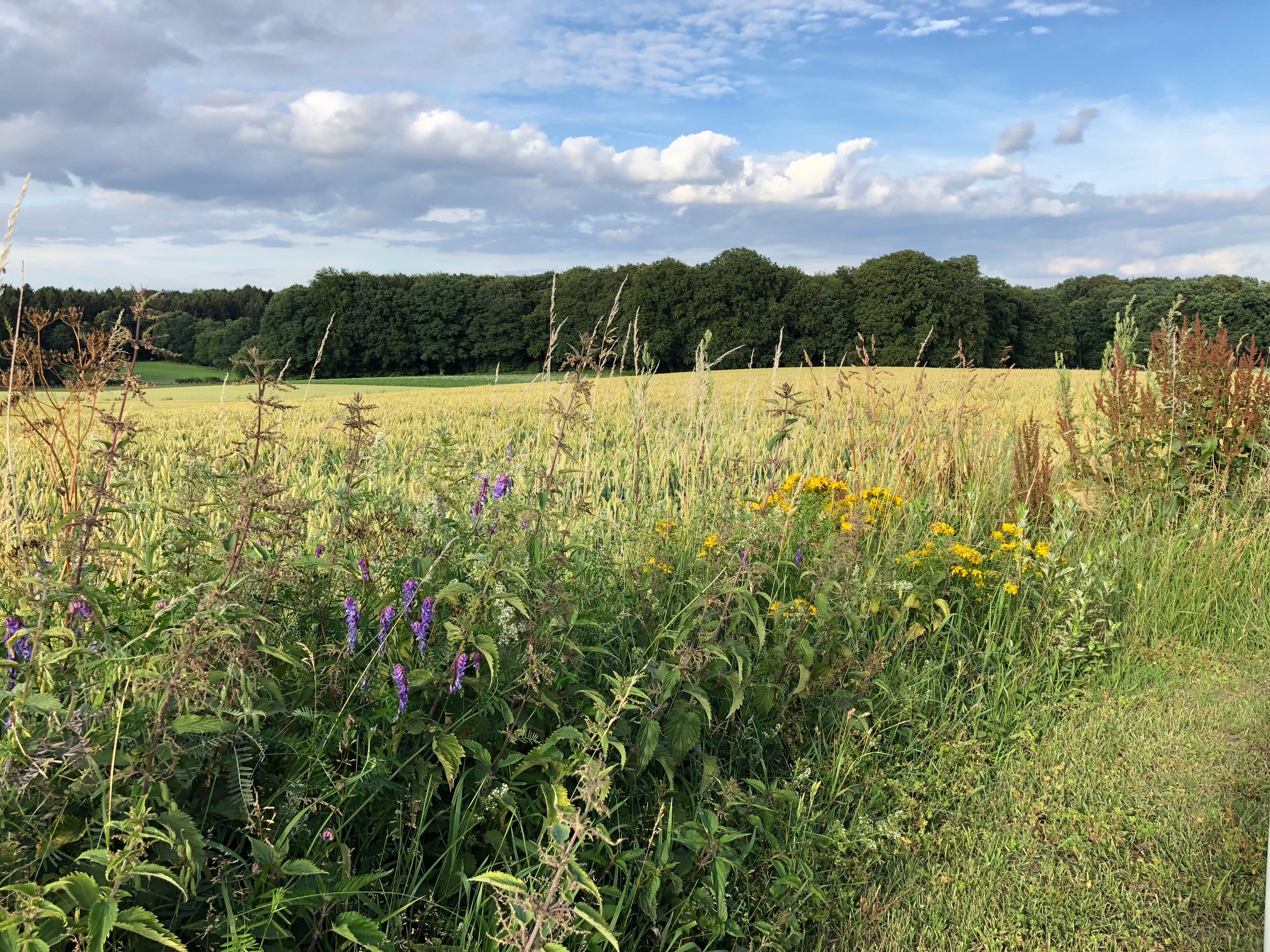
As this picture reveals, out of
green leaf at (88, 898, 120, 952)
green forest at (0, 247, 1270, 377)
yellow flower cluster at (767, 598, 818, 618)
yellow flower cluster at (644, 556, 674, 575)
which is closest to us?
green leaf at (88, 898, 120, 952)

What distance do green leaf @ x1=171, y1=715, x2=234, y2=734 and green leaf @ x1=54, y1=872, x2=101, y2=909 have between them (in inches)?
11.5

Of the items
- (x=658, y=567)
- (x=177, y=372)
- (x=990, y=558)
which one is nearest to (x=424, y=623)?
(x=658, y=567)

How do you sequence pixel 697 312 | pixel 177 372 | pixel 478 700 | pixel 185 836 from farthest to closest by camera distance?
pixel 697 312 → pixel 177 372 → pixel 478 700 → pixel 185 836

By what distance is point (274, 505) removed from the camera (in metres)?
2.17

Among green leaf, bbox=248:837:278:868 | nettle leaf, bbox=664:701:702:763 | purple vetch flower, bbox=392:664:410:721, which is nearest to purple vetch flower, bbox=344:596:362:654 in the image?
purple vetch flower, bbox=392:664:410:721

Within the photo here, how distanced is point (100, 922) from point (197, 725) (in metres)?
0.37

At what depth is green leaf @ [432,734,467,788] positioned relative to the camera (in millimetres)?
2006

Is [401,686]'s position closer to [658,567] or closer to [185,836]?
[185,836]

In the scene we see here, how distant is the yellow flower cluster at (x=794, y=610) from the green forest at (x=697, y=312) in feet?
137

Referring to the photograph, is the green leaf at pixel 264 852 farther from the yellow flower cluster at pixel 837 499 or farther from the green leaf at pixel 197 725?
the yellow flower cluster at pixel 837 499

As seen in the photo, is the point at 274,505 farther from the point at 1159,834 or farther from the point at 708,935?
the point at 1159,834

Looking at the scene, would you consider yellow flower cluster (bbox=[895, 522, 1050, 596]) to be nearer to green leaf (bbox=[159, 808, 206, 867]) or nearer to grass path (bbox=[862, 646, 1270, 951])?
grass path (bbox=[862, 646, 1270, 951])

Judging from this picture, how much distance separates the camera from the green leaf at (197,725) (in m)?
1.67

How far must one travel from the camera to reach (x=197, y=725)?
167cm
